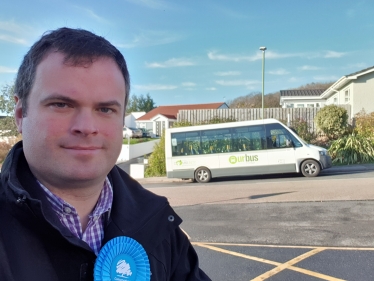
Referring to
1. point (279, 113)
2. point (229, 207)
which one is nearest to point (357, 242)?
point (229, 207)

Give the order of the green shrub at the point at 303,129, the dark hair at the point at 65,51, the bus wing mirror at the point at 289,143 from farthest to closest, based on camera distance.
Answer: the green shrub at the point at 303,129
the bus wing mirror at the point at 289,143
the dark hair at the point at 65,51

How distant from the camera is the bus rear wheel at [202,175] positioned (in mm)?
15359

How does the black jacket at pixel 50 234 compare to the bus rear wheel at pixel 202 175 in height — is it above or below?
above

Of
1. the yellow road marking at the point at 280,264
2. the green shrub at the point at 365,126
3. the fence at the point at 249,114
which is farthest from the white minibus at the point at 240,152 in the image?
the yellow road marking at the point at 280,264

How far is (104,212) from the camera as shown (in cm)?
160

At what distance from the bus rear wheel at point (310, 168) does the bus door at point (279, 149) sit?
1.17ft

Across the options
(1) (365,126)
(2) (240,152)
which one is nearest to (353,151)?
(1) (365,126)

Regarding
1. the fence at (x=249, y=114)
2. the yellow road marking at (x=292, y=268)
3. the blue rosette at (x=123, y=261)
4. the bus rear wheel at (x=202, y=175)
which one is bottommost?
the yellow road marking at (x=292, y=268)

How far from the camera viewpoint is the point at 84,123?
135 cm

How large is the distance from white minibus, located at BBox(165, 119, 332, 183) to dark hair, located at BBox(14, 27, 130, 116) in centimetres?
1370

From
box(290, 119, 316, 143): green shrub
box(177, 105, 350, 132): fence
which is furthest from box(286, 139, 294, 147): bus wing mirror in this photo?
box(177, 105, 350, 132): fence

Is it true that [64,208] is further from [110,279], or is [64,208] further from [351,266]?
[351,266]

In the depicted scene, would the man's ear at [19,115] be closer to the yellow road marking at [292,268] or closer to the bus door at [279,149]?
the yellow road marking at [292,268]

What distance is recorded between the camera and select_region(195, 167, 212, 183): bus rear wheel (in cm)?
1536
